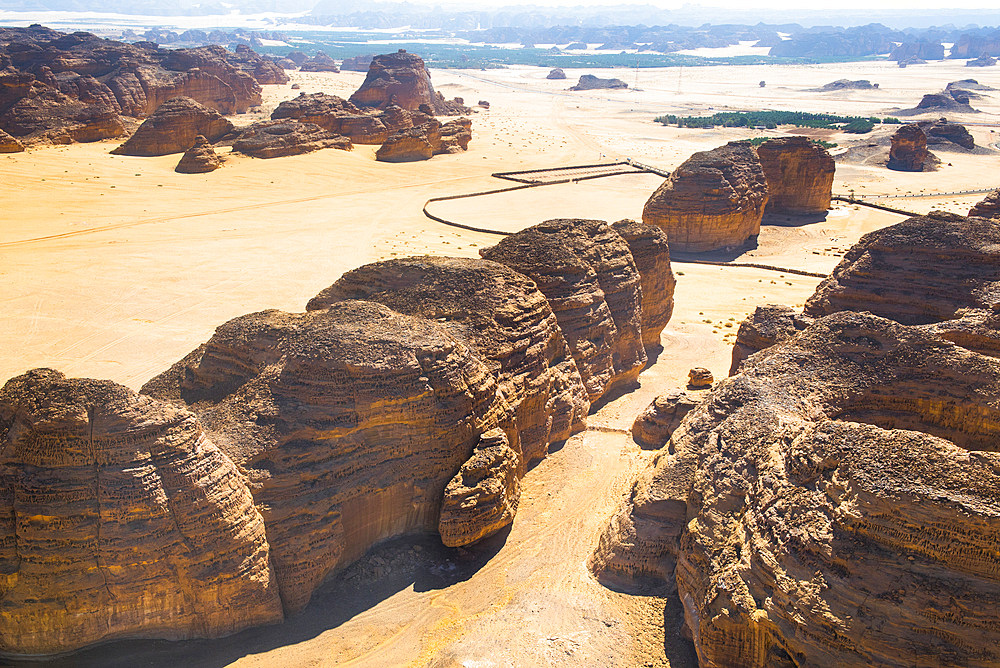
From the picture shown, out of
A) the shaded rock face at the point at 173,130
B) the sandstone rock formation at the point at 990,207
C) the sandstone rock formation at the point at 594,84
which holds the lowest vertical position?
the sandstone rock formation at the point at 594,84

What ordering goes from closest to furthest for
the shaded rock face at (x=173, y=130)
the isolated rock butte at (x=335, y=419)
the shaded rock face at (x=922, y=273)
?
the isolated rock butte at (x=335, y=419)
the shaded rock face at (x=922, y=273)
the shaded rock face at (x=173, y=130)

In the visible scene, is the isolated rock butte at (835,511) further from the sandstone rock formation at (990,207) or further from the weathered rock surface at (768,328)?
the sandstone rock formation at (990,207)

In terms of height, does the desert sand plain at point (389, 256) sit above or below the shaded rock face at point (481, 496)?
below

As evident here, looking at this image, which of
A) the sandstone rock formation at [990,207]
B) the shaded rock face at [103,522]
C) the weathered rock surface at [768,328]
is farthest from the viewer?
the sandstone rock formation at [990,207]

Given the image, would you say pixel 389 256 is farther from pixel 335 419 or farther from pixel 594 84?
pixel 594 84

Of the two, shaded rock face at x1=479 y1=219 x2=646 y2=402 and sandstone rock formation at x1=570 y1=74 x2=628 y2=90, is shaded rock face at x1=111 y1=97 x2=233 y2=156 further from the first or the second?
sandstone rock formation at x1=570 y1=74 x2=628 y2=90

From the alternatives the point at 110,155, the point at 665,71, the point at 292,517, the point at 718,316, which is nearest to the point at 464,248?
the point at 718,316

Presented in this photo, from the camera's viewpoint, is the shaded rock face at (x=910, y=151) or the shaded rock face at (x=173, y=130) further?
the shaded rock face at (x=910, y=151)

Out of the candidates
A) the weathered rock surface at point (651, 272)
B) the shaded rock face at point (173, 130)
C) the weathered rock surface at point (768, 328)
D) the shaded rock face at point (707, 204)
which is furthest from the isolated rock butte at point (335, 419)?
the shaded rock face at point (173, 130)
